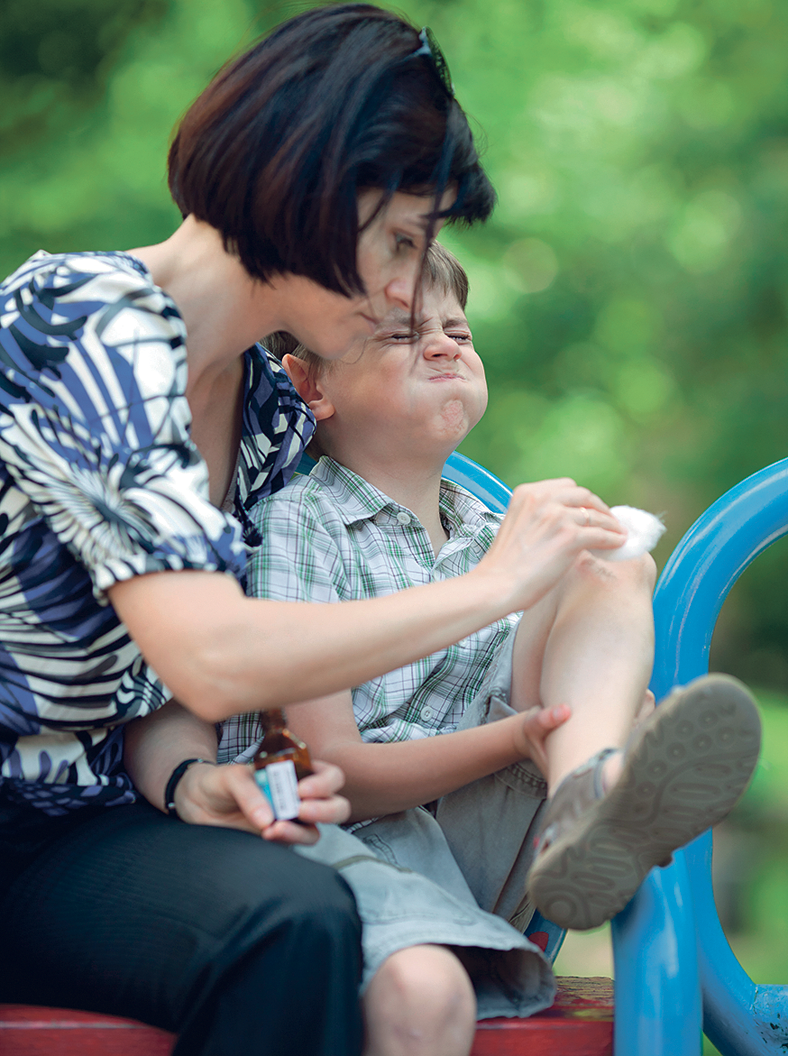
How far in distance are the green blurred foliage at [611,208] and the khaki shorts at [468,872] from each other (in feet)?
6.23

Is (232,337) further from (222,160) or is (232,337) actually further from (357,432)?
(357,432)

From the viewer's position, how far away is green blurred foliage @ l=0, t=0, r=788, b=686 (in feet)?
9.85

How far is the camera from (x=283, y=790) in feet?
3.00

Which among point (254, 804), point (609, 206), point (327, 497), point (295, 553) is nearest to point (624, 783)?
point (254, 804)

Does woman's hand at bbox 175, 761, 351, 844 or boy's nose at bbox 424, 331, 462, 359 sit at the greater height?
boy's nose at bbox 424, 331, 462, 359

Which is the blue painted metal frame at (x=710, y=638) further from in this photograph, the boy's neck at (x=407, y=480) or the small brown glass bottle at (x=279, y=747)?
the small brown glass bottle at (x=279, y=747)

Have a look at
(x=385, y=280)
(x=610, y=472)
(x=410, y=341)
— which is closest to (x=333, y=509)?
(x=410, y=341)

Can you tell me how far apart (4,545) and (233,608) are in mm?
267

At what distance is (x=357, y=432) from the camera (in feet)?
4.68

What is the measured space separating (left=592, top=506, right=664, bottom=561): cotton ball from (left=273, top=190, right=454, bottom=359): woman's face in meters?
0.33

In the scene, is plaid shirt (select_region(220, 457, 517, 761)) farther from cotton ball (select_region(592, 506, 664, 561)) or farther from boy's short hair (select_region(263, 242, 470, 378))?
cotton ball (select_region(592, 506, 664, 561))

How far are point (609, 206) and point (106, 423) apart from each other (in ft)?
8.63

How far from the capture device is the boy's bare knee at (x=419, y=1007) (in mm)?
869

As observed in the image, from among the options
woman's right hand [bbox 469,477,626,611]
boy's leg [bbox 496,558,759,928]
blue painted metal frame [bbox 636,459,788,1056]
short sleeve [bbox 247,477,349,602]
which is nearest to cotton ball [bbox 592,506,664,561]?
woman's right hand [bbox 469,477,626,611]
